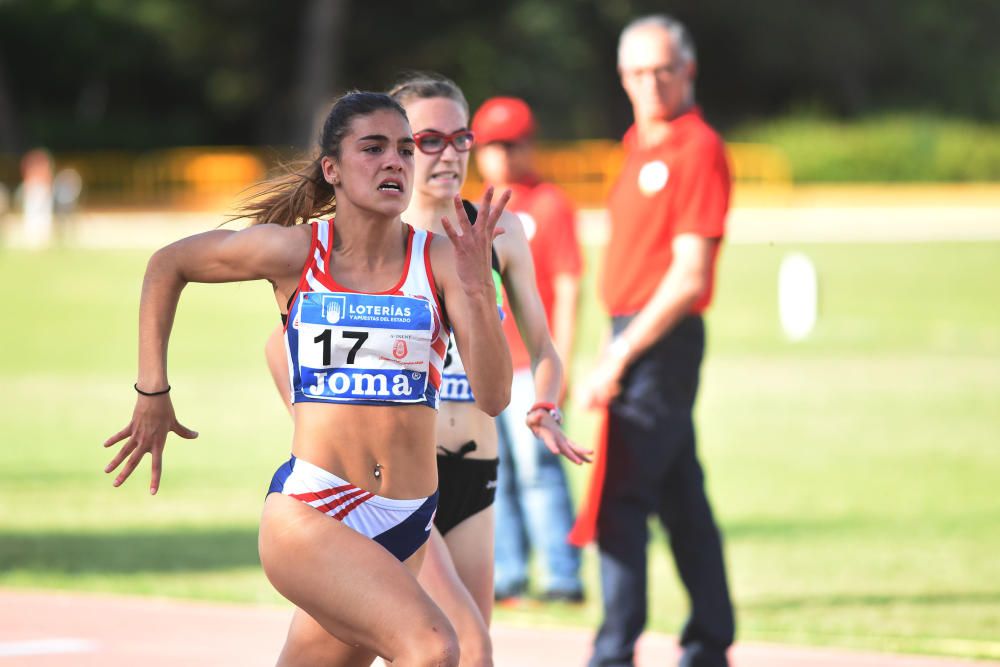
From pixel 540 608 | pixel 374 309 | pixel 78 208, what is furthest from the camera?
pixel 78 208

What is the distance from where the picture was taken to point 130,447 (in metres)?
4.34

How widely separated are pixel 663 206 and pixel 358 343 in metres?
2.24

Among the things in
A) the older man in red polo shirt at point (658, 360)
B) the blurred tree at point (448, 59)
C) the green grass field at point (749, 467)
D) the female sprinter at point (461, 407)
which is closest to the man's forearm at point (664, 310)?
the older man in red polo shirt at point (658, 360)

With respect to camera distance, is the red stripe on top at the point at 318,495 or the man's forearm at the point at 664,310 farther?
the man's forearm at the point at 664,310

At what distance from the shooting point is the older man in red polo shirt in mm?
5969

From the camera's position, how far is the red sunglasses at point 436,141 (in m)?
5.26

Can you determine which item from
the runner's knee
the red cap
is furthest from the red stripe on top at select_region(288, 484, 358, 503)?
the red cap

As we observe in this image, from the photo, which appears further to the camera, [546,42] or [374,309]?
[546,42]

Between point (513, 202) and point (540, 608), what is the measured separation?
208cm

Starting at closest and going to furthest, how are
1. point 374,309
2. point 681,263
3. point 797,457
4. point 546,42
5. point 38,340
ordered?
point 374,309, point 681,263, point 797,457, point 38,340, point 546,42

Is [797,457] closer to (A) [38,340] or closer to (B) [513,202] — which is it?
(B) [513,202]

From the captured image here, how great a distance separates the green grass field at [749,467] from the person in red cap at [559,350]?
11.3 inches

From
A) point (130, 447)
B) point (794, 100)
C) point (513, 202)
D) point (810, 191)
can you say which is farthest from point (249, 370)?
point (794, 100)

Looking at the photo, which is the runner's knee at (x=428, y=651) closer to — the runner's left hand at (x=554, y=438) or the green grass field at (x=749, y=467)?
the runner's left hand at (x=554, y=438)
